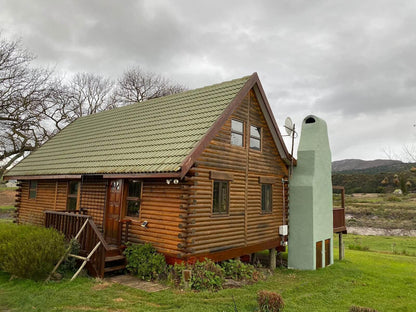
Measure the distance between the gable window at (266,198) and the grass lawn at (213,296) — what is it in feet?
8.90

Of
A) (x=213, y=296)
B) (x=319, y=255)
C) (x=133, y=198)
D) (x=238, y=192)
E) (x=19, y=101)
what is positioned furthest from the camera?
(x=19, y=101)

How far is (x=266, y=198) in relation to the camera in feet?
42.3

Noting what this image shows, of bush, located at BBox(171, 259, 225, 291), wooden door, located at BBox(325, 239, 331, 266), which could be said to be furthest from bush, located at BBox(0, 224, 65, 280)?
wooden door, located at BBox(325, 239, 331, 266)

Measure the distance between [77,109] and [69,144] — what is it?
67.8ft

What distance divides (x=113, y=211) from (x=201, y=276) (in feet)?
14.2

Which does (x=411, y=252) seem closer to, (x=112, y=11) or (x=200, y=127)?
(x=200, y=127)

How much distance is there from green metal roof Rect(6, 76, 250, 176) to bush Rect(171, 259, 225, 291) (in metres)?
2.88

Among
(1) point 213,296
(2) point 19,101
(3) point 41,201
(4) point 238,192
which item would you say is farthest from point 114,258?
(2) point 19,101

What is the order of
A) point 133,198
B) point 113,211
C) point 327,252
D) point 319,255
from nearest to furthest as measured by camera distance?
1. point 133,198
2. point 113,211
3. point 319,255
4. point 327,252

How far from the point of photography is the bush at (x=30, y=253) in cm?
773

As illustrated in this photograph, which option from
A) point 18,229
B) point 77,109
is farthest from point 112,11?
point 77,109

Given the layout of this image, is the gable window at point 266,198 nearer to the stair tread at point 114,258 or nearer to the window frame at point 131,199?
the window frame at point 131,199

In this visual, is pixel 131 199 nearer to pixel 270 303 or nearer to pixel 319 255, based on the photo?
pixel 270 303

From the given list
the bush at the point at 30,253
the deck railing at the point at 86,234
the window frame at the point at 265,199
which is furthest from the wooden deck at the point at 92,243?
the window frame at the point at 265,199
